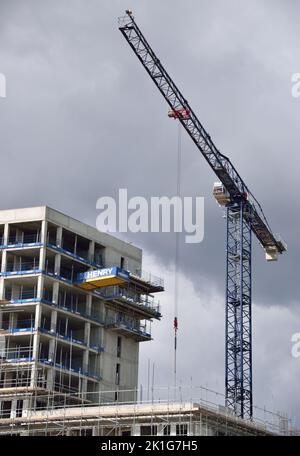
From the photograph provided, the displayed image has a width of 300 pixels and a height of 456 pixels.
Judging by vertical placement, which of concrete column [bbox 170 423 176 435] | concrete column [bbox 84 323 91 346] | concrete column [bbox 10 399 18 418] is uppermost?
concrete column [bbox 84 323 91 346]

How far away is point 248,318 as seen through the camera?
124 meters

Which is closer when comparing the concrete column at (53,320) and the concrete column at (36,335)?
the concrete column at (36,335)

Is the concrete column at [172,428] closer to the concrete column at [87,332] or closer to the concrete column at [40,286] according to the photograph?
the concrete column at [40,286]

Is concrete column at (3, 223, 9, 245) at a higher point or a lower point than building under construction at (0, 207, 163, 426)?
higher

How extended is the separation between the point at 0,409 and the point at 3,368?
3880 mm

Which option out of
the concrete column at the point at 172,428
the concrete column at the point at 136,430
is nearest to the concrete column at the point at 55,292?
the concrete column at the point at 136,430

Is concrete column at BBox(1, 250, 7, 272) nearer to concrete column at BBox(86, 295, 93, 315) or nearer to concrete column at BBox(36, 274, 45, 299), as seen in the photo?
concrete column at BBox(36, 274, 45, 299)

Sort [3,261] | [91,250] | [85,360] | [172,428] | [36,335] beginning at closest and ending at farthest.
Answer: [172,428], [36,335], [3,261], [85,360], [91,250]

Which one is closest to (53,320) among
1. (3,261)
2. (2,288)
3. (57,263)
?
(57,263)

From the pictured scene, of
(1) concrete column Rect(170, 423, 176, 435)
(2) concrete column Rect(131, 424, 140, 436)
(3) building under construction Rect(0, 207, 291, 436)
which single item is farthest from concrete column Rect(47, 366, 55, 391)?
(1) concrete column Rect(170, 423, 176, 435)

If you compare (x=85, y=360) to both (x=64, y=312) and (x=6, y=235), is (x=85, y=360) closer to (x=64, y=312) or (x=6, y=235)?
(x=64, y=312)
